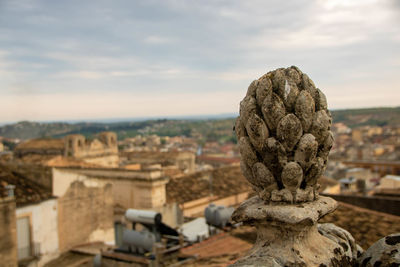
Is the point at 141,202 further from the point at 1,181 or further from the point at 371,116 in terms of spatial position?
the point at 371,116

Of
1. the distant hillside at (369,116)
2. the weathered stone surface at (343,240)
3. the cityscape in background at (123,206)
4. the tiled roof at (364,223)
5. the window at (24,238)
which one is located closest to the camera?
the weathered stone surface at (343,240)

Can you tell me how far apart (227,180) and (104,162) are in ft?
89.3

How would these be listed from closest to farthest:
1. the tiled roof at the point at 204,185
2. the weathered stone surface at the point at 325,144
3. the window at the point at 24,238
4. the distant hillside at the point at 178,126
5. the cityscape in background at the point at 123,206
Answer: the weathered stone surface at the point at 325,144 < the cityscape in background at the point at 123,206 < the window at the point at 24,238 < the tiled roof at the point at 204,185 < the distant hillside at the point at 178,126

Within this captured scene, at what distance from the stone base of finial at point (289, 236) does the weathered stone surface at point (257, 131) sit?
40 centimetres

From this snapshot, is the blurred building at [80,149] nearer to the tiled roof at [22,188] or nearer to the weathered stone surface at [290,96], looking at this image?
the tiled roof at [22,188]

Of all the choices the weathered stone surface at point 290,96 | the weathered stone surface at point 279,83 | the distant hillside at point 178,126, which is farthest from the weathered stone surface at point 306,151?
the distant hillside at point 178,126

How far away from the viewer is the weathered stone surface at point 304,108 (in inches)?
96.7

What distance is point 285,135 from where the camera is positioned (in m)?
2.42

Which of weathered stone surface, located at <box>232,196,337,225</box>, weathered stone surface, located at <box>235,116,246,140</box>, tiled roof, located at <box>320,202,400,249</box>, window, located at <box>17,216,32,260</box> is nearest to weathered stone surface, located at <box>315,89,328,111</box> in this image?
weathered stone surface, located at <box>235,116,246,140</box>

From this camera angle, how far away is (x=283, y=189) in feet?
8.17

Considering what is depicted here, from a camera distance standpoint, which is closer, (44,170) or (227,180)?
(44,170)

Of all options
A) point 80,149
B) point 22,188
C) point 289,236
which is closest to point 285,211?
point 289,236

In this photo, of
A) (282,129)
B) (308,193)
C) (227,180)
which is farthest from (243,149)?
(227,180)

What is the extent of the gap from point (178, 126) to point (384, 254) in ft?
276
